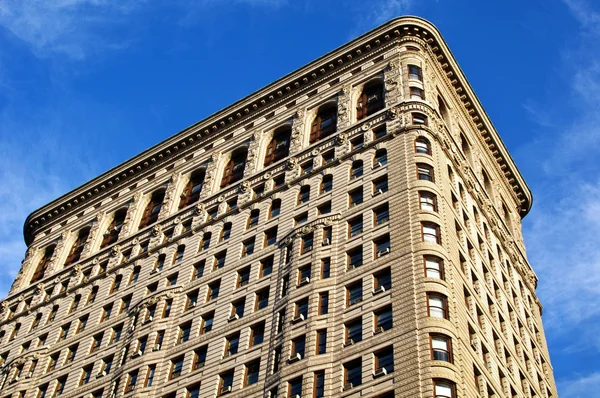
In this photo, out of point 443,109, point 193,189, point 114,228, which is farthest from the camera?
point 114,228

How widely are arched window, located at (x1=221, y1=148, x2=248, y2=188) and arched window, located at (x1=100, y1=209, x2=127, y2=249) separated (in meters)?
12.0

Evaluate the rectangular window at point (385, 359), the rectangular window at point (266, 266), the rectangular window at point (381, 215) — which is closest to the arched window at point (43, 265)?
the rectangular window at point (266, 266)

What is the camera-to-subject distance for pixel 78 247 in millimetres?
89250

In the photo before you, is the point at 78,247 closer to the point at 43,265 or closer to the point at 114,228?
the point at 114,228

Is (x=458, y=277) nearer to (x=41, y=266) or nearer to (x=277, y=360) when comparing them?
(x=277, y=360)

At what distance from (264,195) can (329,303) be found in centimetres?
Result: 1808

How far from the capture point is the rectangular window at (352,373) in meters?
50.1

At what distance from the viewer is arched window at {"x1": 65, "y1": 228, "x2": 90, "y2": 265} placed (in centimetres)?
8719

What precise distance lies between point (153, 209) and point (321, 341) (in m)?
35.7

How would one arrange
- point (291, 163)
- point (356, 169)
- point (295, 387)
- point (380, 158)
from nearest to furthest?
point (295, 387) → point (380, 158) → point (356, 169) → point (291, 163)

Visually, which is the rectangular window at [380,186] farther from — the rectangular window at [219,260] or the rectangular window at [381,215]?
the rectangular window at [219,260]

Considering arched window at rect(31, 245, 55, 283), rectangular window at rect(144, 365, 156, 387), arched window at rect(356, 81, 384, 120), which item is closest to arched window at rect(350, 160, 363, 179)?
arched window at rect(356, 81, 384, 120)

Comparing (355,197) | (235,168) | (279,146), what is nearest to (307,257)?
(355,197)

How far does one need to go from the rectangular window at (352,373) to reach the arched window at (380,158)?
19.3m
